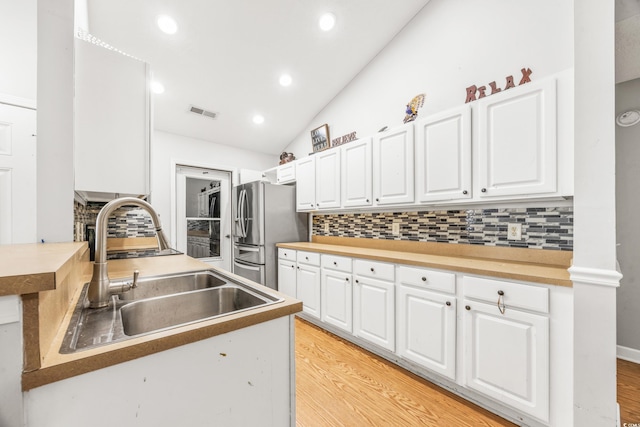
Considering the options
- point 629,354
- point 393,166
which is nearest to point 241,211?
point 393,166

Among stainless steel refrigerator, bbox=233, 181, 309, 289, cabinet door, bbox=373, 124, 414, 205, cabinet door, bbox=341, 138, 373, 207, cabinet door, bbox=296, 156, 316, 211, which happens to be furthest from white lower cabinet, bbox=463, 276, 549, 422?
stainless steel refrigerator, bbox=233, 181, 309, 289

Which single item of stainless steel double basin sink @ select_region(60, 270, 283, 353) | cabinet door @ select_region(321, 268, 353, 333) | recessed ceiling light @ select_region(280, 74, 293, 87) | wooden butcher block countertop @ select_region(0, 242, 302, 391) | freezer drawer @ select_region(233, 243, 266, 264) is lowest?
cabinet door @ select_region(321, 268, 353, 333)

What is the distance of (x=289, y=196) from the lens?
11.6 feet

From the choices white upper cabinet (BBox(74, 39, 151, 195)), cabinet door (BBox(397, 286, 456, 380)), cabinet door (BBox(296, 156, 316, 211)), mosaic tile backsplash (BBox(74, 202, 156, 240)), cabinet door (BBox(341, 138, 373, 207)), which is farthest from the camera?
cabinet door (BBox(296, 156, 316, 211))

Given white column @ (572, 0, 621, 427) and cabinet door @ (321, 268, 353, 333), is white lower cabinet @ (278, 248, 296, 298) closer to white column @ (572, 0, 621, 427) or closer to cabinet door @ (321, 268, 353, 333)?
cabinet door @ (321, 268, 353, 333)

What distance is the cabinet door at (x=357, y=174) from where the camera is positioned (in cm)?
257

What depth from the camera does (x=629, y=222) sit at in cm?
220

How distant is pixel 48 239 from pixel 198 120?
2742mm

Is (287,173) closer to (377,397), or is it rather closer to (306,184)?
(306,184)

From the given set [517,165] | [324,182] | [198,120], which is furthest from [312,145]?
[517,165]

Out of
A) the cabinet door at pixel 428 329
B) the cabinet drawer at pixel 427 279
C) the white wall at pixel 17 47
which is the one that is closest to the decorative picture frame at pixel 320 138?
the cabinet drawer at pixel 427 279

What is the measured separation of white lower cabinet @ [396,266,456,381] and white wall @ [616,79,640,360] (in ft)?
5.92

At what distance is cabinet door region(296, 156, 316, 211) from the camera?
3.21 metres

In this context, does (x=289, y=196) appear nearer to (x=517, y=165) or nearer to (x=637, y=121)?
(x=517, y=165)
